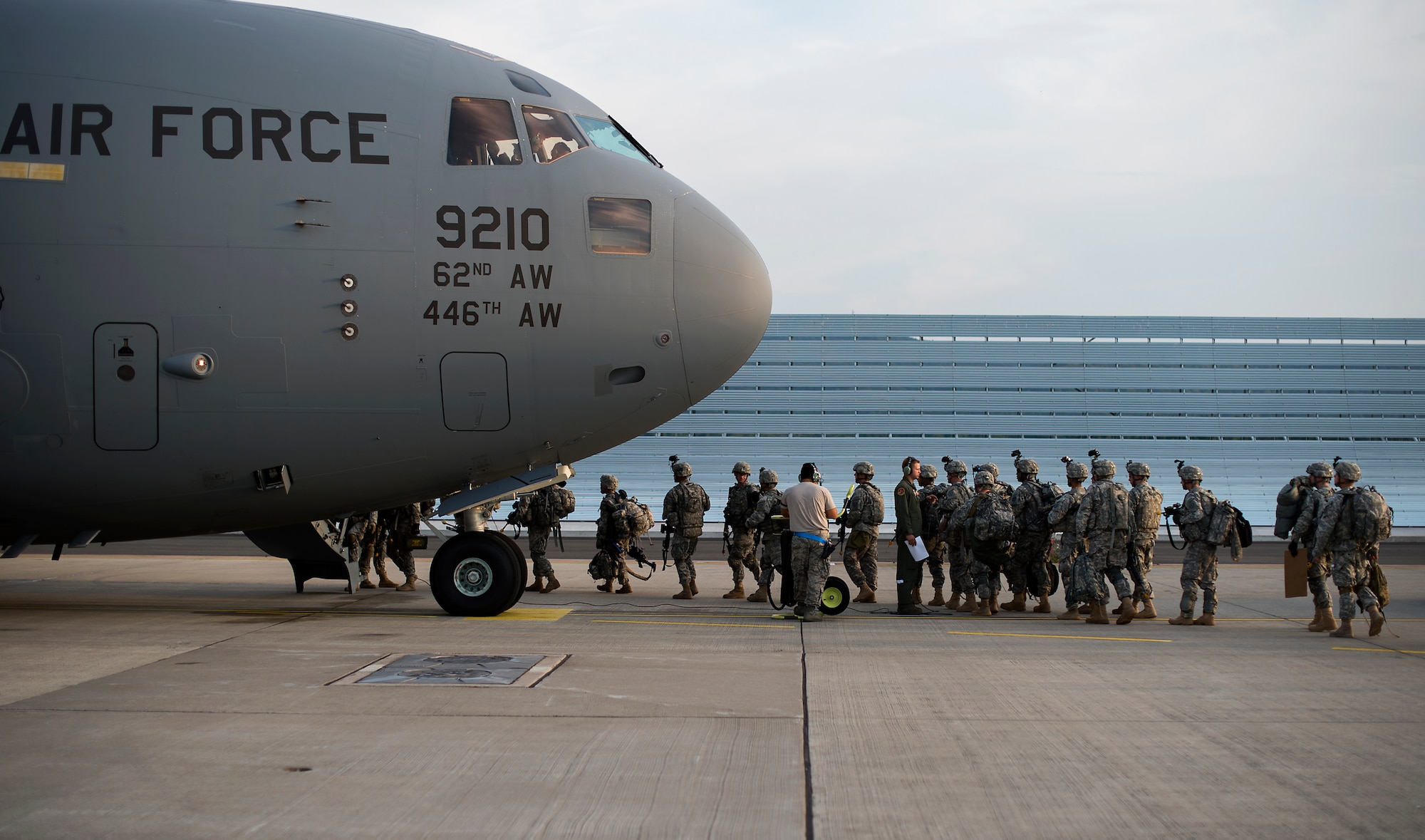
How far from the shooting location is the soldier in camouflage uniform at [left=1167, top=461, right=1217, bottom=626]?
39.2ft

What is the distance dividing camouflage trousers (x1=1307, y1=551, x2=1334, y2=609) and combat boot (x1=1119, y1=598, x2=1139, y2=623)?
1819 millimetres

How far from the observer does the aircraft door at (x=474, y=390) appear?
32.7ft

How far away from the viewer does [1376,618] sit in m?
10.7

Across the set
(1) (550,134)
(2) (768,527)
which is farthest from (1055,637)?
(1) (550,134)

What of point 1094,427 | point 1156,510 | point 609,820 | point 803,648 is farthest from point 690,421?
point 609,820

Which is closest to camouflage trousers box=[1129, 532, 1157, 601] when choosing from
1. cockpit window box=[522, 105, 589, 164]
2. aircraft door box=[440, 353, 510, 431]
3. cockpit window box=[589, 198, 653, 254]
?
cockpit window box=[589, 198, 653, 254]

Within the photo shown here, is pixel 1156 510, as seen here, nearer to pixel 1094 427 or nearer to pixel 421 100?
pixel 421 100

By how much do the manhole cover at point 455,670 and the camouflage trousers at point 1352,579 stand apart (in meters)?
7.73

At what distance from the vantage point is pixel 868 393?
35.2 m

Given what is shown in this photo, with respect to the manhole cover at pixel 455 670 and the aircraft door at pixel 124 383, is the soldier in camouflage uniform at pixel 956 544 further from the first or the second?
the aircraft door at pixel 124 383

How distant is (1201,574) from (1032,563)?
6.65 feet

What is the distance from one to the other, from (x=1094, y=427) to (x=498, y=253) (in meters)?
28.9

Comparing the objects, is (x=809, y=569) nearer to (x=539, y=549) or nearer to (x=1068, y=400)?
(x=539, y=549)

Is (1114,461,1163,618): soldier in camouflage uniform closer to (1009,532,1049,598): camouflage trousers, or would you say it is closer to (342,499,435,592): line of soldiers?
(1009,532,1049,598): camouflage trousers
